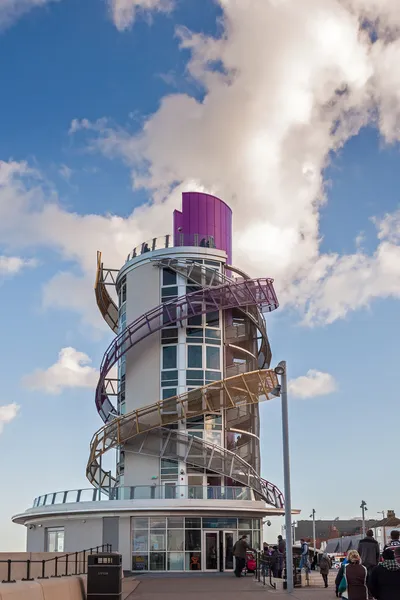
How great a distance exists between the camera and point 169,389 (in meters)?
45.5

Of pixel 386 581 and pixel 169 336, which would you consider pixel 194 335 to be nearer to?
pixel 169 336

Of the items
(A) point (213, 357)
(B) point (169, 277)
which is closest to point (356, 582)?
(A) point (213, 357)

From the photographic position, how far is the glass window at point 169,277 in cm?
4756

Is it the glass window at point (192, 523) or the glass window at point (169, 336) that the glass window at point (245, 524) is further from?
the glass window at point (169, 336)

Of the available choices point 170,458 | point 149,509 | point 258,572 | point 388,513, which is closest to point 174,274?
point 170,458

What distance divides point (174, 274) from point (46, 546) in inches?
654

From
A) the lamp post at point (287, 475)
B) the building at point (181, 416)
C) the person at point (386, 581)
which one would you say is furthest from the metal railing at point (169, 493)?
the person at point (386, 581)

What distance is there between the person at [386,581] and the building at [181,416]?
30.7 meters

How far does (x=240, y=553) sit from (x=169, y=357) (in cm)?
1480

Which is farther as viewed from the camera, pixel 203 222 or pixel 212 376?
pixel 203 222

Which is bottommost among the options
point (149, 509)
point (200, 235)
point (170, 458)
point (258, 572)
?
point (258, 572)

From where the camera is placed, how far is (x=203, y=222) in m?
50.3

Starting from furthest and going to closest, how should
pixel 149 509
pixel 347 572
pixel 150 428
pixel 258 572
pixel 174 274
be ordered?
pixel 174 274 < pixel 150 428 < pixel 149 509 < pixel 258 572 < pixel 347 572

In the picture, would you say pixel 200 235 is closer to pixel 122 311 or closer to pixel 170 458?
pixel 122 311
